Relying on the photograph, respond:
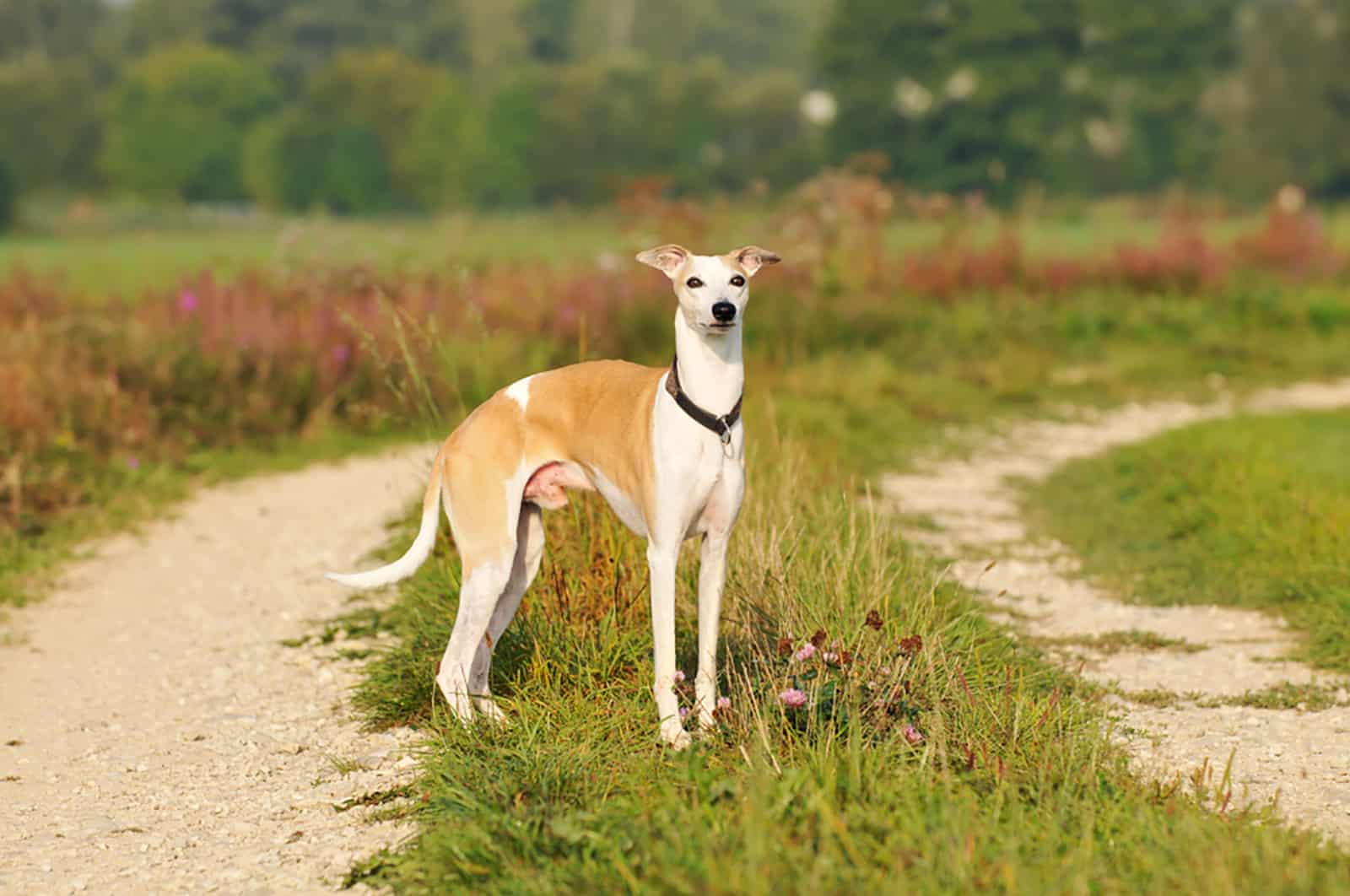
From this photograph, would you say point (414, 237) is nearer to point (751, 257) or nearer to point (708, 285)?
point (751, 257)

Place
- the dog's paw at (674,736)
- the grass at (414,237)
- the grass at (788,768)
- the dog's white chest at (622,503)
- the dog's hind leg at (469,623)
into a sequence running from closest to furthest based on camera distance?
the grass at (788,768) → the dog's paw at (674,736) → the dog's white chest at (622,503) → the dog's hind leg at (469,623) → the grass at (414,237)

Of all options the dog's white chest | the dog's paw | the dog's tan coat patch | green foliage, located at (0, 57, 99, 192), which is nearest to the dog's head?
the dog's tan coat patch

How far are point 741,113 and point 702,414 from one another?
168 ft

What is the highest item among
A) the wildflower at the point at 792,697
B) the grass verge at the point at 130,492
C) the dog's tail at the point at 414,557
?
the dog's tail at the point at 414,557

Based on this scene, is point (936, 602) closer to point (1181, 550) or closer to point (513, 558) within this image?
point (513, 558)

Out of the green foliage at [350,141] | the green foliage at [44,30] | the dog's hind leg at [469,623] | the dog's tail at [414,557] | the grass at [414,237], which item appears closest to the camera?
the dog's hind leg at [469,623]

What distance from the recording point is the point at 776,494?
7.66 metres

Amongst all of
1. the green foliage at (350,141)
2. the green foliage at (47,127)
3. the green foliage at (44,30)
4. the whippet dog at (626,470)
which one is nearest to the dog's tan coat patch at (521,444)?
the whippet dog at (626,470)

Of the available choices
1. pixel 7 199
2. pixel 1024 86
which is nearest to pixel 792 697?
pixel 7 199

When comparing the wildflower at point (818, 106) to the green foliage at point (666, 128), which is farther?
the green foliage at point (666, 128)

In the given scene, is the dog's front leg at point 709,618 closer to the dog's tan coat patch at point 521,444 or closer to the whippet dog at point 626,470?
the whippet dog at point 626,470

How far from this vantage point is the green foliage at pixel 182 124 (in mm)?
49500

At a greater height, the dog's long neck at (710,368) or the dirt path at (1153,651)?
the dog's long neck at (710,368)

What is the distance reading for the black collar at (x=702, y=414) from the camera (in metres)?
4.52
